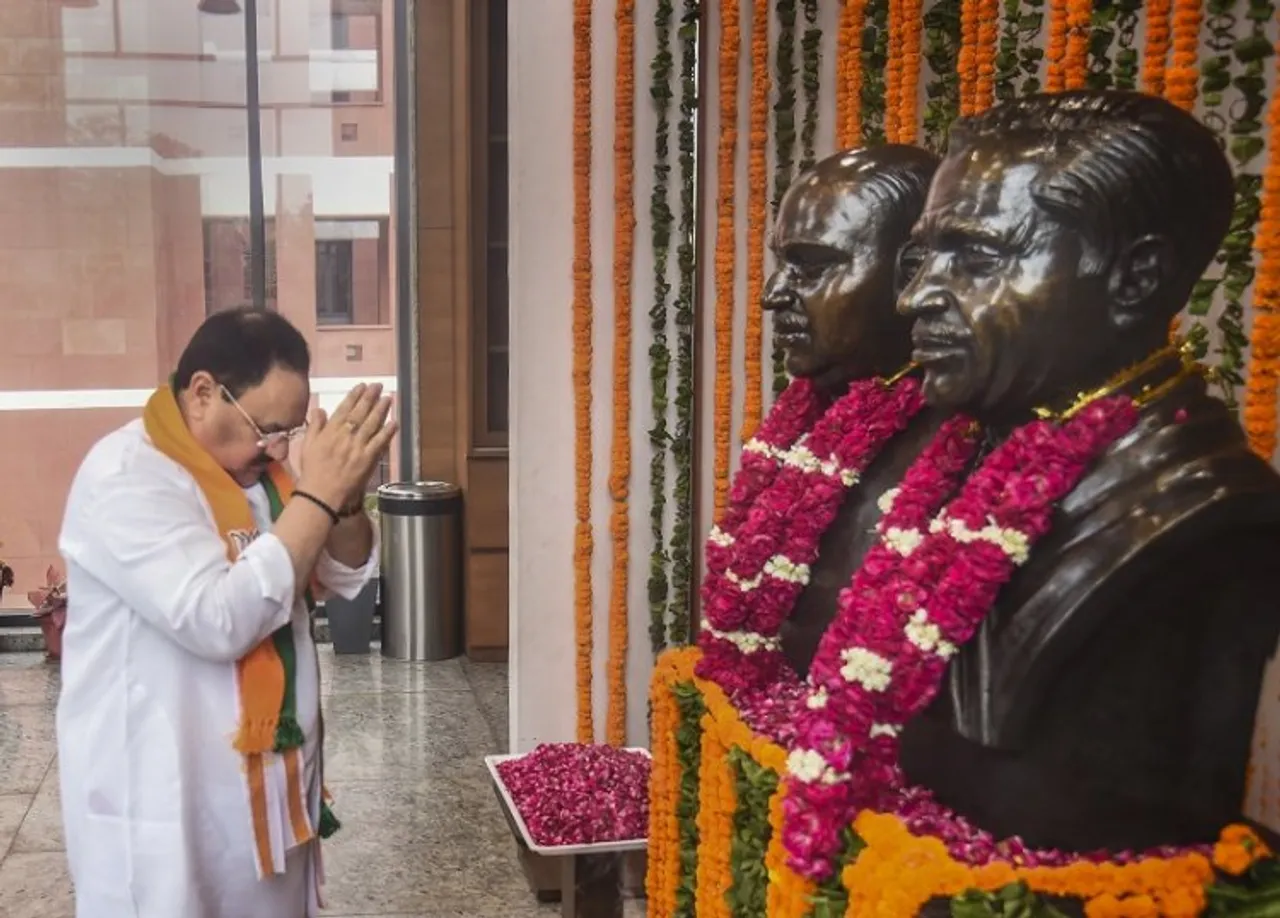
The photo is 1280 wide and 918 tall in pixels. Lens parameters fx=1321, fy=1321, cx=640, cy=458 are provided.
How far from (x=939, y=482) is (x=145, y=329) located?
5751mm

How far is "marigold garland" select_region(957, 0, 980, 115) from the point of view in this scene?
8.64 ft

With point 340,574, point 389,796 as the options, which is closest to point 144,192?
point 389,796

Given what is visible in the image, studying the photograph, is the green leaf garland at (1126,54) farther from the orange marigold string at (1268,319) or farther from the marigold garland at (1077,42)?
the orange marigold string at (1268,319)

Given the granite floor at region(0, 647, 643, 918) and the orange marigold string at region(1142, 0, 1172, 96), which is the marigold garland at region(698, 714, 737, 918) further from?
the granite floor at region(0, 647, 643, 918)

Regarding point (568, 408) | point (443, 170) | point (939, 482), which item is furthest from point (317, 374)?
point (939, 482)

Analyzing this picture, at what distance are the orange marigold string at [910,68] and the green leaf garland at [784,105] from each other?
0.67 m

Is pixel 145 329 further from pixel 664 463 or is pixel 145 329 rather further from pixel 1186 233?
pixel 1186 233

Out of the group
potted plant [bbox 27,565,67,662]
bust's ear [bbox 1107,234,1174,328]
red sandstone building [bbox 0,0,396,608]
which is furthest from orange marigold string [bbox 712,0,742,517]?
potted plant [bbox 27,565,67,662]

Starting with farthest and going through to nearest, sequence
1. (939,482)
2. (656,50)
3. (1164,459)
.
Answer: (656,50) → (939,482) → (1164,459)

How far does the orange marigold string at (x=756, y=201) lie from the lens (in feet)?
11.6

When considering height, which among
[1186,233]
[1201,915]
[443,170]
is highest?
[443,170]

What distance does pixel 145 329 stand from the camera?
666cm

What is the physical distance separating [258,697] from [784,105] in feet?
7.04

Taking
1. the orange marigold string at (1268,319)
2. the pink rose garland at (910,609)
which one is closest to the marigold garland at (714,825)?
the pink rose garland at (910,609)
